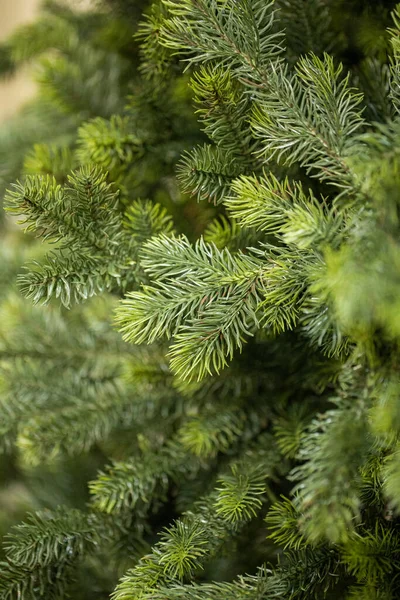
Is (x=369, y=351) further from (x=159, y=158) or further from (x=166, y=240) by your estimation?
(x=159, y=158)

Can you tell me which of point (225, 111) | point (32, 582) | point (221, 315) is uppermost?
point (225, 111)

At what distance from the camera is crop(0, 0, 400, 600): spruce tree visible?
296 millimetres

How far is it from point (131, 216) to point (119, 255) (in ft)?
0.10

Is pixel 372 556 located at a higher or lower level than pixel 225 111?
lower

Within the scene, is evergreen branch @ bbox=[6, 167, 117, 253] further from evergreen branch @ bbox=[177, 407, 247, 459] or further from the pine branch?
evergreen branch @ bbox=[177, 407, 247, 459]

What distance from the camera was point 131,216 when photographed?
389mm

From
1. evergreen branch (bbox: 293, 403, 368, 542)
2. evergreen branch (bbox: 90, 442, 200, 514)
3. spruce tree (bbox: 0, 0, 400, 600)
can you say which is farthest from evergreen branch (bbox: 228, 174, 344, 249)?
evergreen branch (bbox: 90, 442, 200, 514)

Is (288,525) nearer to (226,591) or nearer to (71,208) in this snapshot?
(226,591)

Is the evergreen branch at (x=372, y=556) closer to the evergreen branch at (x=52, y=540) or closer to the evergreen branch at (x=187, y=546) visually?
the evergreen branch at (x=187, y=546)

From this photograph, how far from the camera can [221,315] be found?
1.09ft

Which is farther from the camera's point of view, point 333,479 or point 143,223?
point 143,223

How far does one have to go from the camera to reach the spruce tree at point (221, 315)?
296 millimetres

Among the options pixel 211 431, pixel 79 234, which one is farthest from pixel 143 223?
pixel 211 431

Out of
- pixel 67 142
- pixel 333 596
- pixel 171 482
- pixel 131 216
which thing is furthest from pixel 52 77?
pixel 333 596
